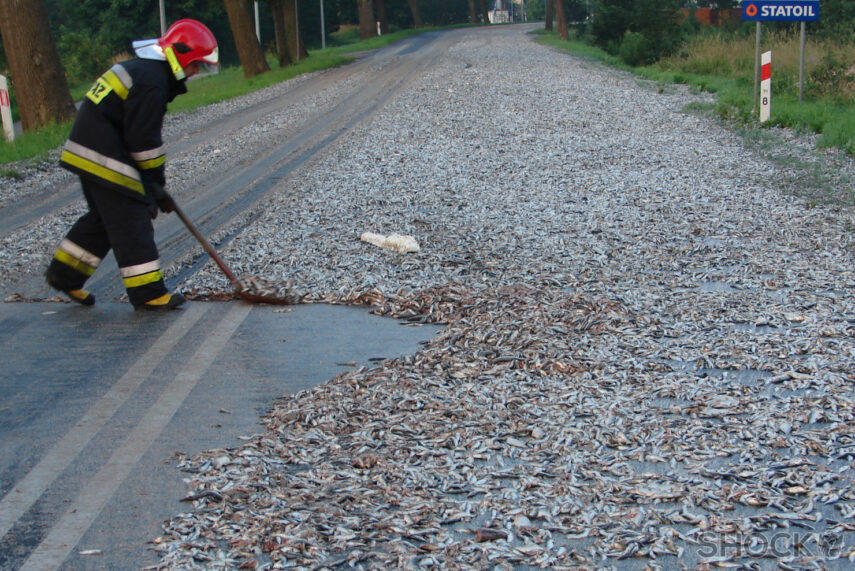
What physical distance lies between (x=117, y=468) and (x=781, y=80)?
19.5m

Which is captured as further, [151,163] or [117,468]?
[151,163]

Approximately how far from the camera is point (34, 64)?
50.3ft

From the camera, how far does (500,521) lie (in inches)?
128

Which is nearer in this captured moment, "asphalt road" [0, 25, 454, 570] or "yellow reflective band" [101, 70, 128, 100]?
"asphalt road" [0, 25, 454, 570]

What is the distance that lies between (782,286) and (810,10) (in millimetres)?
11205

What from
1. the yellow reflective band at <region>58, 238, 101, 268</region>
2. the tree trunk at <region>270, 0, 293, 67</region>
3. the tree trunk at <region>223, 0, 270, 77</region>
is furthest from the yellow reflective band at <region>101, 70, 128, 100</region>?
the tree trunk at <region>270, 0, 293, 67</region>

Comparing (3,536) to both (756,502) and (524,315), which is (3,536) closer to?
(756,502)

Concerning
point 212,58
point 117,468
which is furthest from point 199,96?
point 117,468

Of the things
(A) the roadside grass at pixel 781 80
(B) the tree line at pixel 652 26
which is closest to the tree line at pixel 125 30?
(A) the roadside grass at pixel 781 80

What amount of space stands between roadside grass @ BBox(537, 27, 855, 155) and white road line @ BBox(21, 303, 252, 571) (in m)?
10.3

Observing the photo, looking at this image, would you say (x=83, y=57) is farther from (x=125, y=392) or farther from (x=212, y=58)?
(x=125, y=392)

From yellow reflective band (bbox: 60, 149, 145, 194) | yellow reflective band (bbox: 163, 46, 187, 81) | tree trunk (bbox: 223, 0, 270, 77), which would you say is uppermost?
tree trunk (bbox: 223, 0, 270, 77)

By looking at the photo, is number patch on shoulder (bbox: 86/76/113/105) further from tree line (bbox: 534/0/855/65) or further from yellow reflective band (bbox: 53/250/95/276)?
tree line (bbox: 534/0/855/65)

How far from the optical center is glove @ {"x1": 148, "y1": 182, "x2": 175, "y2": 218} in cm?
610
